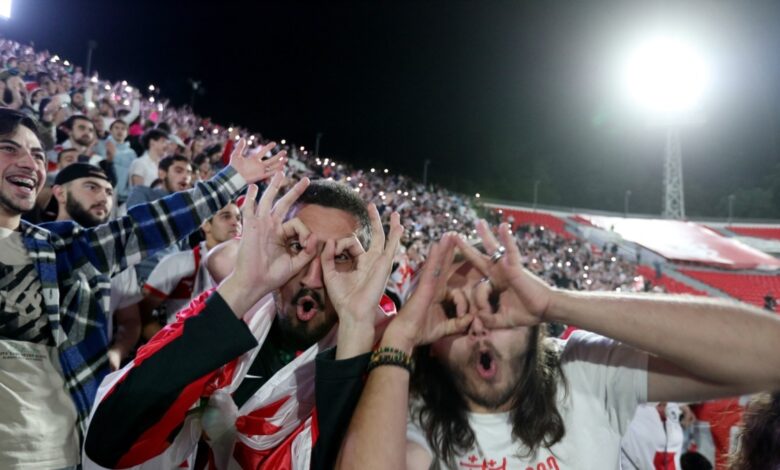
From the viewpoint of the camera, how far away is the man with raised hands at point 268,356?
1.41m

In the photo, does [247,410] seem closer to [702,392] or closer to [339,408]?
[339,408]

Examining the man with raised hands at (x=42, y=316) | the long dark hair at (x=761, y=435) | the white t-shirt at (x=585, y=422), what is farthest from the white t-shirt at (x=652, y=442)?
the man with raised hands at (x=42, y=316)

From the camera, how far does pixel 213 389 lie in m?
1.78

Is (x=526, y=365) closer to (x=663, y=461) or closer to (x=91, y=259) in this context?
(x=91, y=259)

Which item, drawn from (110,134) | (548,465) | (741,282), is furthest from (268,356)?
(741,282)

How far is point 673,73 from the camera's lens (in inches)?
1467

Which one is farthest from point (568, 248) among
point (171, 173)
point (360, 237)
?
point (360, 237)

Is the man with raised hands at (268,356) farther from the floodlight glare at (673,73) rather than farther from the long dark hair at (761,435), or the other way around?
the floodlight glare at (673,73)

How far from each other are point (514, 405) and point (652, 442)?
246cm

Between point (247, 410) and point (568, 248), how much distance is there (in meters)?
27.8

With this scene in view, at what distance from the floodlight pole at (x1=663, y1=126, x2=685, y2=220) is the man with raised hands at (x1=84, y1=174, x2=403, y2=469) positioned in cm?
4038

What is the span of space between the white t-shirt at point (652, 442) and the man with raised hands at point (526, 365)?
2.03 meters

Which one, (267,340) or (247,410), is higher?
(267,340)

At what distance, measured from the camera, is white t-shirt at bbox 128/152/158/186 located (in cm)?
619
